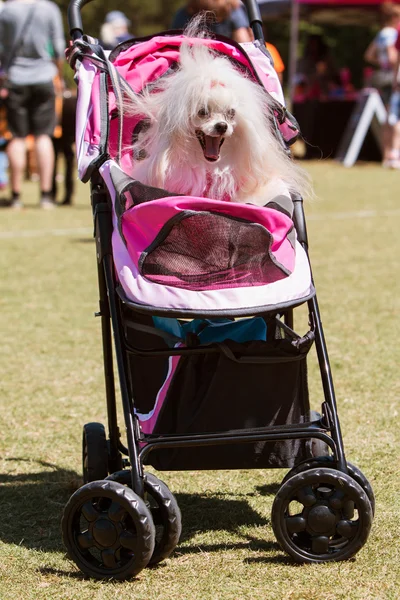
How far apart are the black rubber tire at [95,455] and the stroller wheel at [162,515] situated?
13.9 inches

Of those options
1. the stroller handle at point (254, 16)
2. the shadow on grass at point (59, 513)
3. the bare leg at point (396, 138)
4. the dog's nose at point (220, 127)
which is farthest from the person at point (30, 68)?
the dog's nose at point (220, 127)

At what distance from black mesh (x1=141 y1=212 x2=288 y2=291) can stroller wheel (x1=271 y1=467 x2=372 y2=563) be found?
23.8 inches

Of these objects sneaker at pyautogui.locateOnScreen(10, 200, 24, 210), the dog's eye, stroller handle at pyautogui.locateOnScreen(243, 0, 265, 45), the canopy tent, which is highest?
stroller handle at pyautogui.locateOnScreen(243, 0, 265, 45)

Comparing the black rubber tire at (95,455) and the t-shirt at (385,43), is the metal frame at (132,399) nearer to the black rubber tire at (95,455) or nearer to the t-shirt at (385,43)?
the black rubber tire at (95,455)

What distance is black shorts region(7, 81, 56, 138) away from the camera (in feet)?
33.7

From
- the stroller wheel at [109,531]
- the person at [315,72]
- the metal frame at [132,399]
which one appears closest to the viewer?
the stroller wheel at [109,531]

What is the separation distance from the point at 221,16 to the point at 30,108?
386 centimetres

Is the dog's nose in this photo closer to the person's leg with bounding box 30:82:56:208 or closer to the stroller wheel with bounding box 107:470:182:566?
the stroller wheel with bounding box 107:470:182:566

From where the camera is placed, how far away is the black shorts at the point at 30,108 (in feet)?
33.7

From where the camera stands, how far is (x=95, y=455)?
10.3 ft

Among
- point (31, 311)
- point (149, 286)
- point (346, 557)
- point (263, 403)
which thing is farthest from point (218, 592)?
point (31, 311)

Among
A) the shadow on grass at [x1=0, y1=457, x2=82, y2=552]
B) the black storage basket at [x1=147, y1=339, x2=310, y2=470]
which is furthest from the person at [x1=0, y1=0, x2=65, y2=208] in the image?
the black storage basket at [x1=147, y1=339, x2=310, y2=470]

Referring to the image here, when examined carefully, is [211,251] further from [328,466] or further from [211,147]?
[328,466]

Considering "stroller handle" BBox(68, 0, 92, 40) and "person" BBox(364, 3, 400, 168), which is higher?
"stroller handle" BBox(68, 0, 92, 40)
